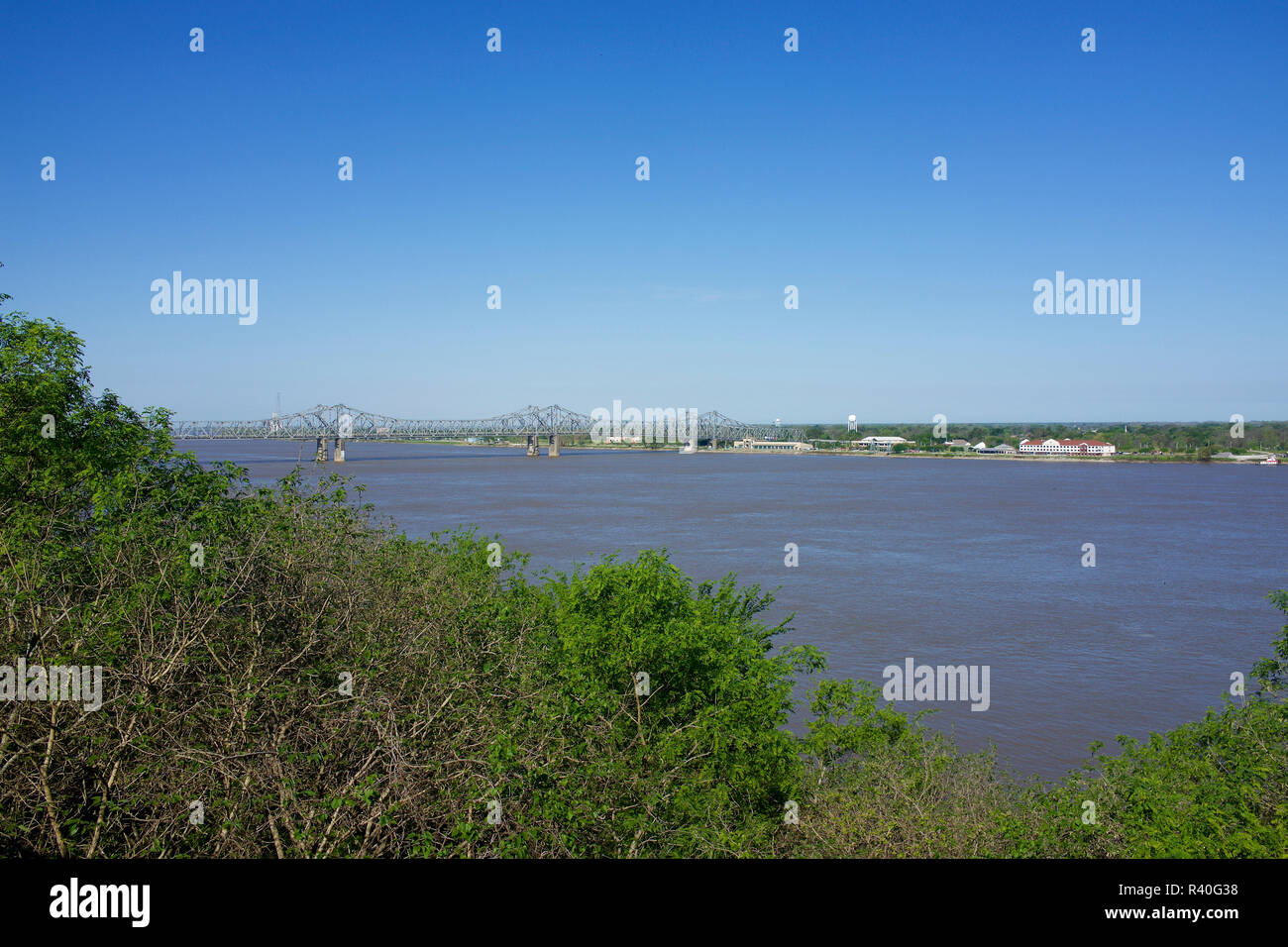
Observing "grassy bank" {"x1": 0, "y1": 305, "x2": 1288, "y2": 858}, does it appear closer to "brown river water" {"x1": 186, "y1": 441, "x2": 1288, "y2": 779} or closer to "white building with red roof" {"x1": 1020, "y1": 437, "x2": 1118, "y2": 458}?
"brown river water" {"x1": 186, "y1": 441, "x2": 1288, "y2": 779}

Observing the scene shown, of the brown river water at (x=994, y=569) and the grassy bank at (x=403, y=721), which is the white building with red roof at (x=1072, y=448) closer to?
the brown river water at (x=994, y=569)

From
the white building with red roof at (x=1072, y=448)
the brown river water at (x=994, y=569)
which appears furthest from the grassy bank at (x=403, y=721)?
the white building with red roof at (x=1072, y=448)

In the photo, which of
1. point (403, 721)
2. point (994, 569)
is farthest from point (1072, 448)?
point (403, 721)

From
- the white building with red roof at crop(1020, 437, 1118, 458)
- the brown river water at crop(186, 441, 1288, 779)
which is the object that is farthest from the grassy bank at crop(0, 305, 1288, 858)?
the white building with red roof at crop(1020, 437, 1118, 458)

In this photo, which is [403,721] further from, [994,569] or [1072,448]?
[1072,448]
